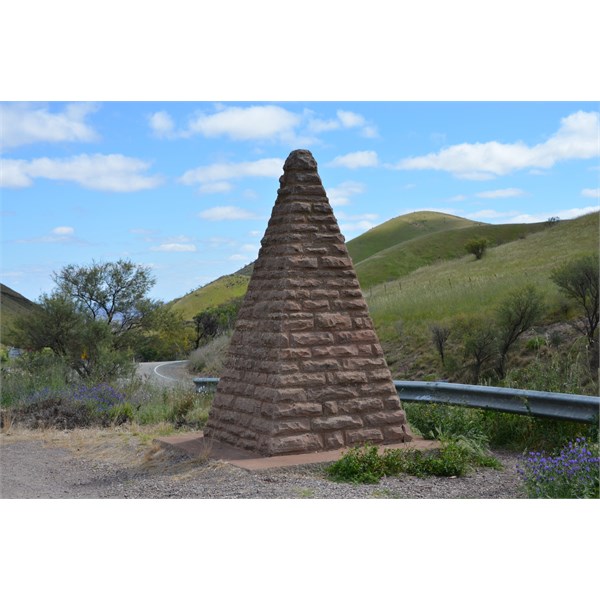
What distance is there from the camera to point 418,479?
24.3 ft

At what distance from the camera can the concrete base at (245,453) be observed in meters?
7.42

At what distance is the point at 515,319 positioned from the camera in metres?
19.8

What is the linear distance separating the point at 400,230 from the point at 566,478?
341 ft

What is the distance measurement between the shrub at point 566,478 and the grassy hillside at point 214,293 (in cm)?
4734

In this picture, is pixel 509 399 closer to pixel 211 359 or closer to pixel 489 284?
pixel 211 359

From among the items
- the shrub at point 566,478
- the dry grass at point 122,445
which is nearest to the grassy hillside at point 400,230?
the dry grass at point 122,445

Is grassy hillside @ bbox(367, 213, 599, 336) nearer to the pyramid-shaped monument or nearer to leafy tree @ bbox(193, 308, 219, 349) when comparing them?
leafy tree @ bbox(193, 308, 219, 349)

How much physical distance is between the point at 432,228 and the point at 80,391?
9835 centimetres

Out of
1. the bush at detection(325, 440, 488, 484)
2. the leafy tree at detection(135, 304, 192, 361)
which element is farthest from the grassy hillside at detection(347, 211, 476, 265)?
the bush at detection(325, 440, 488, 484)

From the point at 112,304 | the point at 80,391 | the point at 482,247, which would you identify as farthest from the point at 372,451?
the point at 482,247

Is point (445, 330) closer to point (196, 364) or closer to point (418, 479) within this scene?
point (196, 364)

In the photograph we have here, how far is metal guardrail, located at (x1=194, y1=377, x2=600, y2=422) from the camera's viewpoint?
775 cm

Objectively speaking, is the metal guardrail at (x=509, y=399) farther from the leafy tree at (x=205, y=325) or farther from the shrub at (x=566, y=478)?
the leafy tree at (x=205, y=325)

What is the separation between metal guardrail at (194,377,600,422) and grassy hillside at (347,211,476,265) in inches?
3433
